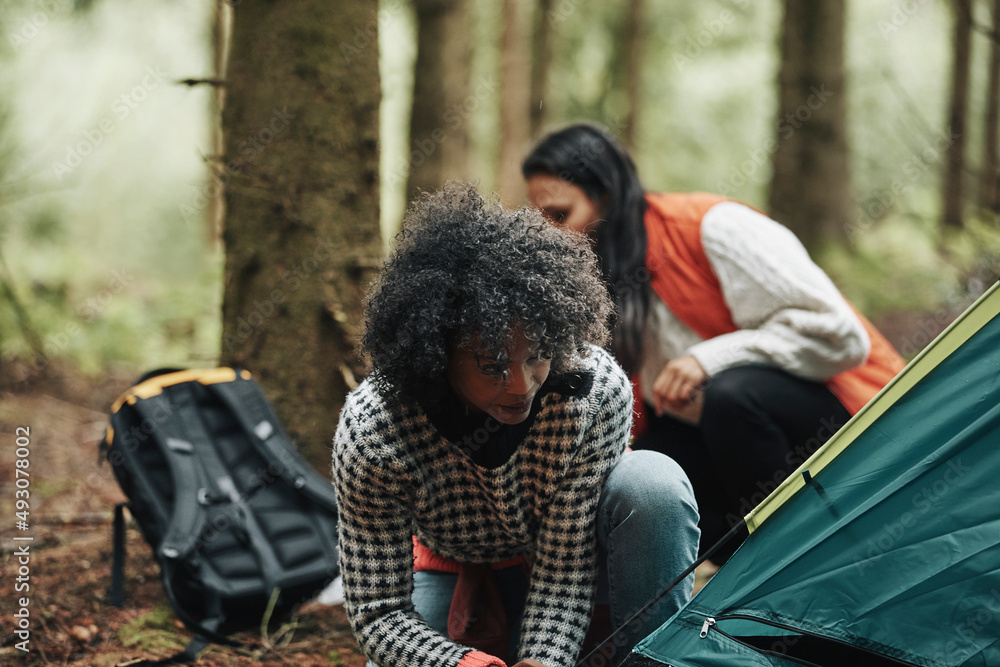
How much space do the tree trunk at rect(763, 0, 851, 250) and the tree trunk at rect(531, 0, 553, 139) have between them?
7.87 feet

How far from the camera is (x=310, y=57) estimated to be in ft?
8.82

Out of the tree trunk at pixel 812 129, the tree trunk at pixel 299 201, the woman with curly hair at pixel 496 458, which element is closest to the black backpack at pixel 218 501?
the tree trunk at pixel 299 201

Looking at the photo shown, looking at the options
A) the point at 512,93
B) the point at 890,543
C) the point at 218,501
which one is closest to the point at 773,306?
the point at 890,543

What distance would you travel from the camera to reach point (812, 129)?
7109mm

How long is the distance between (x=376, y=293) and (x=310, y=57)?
151 centimetres

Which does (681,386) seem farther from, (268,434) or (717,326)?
(268,434)

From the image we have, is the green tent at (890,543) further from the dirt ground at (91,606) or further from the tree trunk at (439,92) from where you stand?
the tree trunk at (439,92)

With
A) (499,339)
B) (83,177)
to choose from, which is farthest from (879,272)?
(83,177)

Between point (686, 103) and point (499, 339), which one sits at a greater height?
point (686, 103)

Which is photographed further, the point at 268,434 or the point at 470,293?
the point at 268,434

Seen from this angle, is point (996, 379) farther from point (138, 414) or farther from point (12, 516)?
point (12, 516)

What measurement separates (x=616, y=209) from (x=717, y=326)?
435mm

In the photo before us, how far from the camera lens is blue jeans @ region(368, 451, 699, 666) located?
5.24 feet

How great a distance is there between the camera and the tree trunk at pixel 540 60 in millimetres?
8484
